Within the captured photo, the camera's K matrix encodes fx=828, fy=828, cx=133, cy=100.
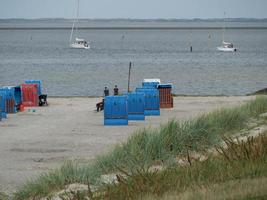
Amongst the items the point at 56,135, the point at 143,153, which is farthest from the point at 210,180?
the point at 56,135

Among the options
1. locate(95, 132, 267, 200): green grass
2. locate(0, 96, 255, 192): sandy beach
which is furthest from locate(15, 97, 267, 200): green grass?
locate(0, 96, 255, 192): sandy beach

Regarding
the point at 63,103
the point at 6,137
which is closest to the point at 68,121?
the point at 6,137

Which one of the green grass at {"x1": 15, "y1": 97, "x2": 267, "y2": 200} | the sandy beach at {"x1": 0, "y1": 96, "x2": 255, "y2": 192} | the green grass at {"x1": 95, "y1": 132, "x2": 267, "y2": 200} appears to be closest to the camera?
the green grass at {"x1": 95, "y1": 132, "x2": 267, "y2": 200}

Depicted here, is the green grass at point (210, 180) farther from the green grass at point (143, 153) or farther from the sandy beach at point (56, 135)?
the sandy beach at point (56, 135)

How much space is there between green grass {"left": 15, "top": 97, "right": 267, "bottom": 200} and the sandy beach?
54.4 inches

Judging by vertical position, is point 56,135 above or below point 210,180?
below

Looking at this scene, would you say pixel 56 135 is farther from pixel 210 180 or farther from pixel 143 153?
pixel 210 180

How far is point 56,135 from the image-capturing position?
21609 millimetres

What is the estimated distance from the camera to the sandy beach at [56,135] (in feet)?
54.7

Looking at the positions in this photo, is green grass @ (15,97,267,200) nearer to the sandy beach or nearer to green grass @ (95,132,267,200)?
green grass @ (95,132,267,200)

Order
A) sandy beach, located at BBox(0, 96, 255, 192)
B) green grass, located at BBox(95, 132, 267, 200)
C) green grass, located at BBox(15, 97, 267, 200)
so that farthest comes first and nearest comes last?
sandy beach, located at BBox(0, 96, 255, 192) < green grass, located at BBox(15, 97, 267, 200) < green grass, located at BBox(95, 132, 267, 200)

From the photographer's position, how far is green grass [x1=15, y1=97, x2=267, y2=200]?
1260 centimetres

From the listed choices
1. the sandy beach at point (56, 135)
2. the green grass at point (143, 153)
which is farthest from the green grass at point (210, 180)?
the sandy beach at point (56, 135)

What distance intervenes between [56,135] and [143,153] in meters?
7.30
